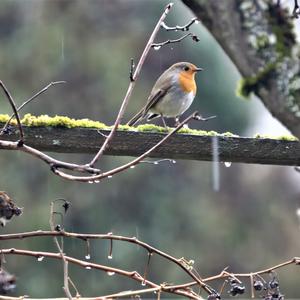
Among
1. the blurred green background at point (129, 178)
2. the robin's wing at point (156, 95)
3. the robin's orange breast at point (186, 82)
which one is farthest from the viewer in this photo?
the blurred green background at point (129, 178)

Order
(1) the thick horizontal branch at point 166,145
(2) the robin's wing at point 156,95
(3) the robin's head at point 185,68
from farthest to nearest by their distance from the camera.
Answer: (3) the robin's head at point 185,68, (2) the robin's wing at point 156,95, (1) the thick horizontal branch at point 166,145

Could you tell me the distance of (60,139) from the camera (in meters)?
1.72

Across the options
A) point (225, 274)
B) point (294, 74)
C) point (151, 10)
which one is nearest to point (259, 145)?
point (225, 274)

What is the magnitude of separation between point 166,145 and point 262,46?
842 millimetres

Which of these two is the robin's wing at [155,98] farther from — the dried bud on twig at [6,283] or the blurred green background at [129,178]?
the blurred green background at [129,178]

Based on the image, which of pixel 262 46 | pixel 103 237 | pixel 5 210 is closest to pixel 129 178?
pixel 103 237

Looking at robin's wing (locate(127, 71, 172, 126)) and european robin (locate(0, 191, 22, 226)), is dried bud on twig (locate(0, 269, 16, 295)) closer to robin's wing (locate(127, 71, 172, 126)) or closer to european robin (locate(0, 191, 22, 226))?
european robin (locate(0, 191, 22, 226))

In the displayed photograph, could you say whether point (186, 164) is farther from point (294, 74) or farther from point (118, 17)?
point (294, 74)

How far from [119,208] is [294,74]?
11.0m

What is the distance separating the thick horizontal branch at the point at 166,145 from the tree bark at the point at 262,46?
2.57 feet

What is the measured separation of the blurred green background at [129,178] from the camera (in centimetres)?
1103

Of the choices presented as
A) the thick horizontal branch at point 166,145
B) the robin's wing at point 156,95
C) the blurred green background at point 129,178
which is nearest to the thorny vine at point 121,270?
the thick horizontal branch at point 166,145

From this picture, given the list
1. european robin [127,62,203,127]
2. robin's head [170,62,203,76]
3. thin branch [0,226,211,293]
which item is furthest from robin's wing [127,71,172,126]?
thin branch [0,226,211,293]

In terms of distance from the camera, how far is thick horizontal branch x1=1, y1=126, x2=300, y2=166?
67.6 inches
